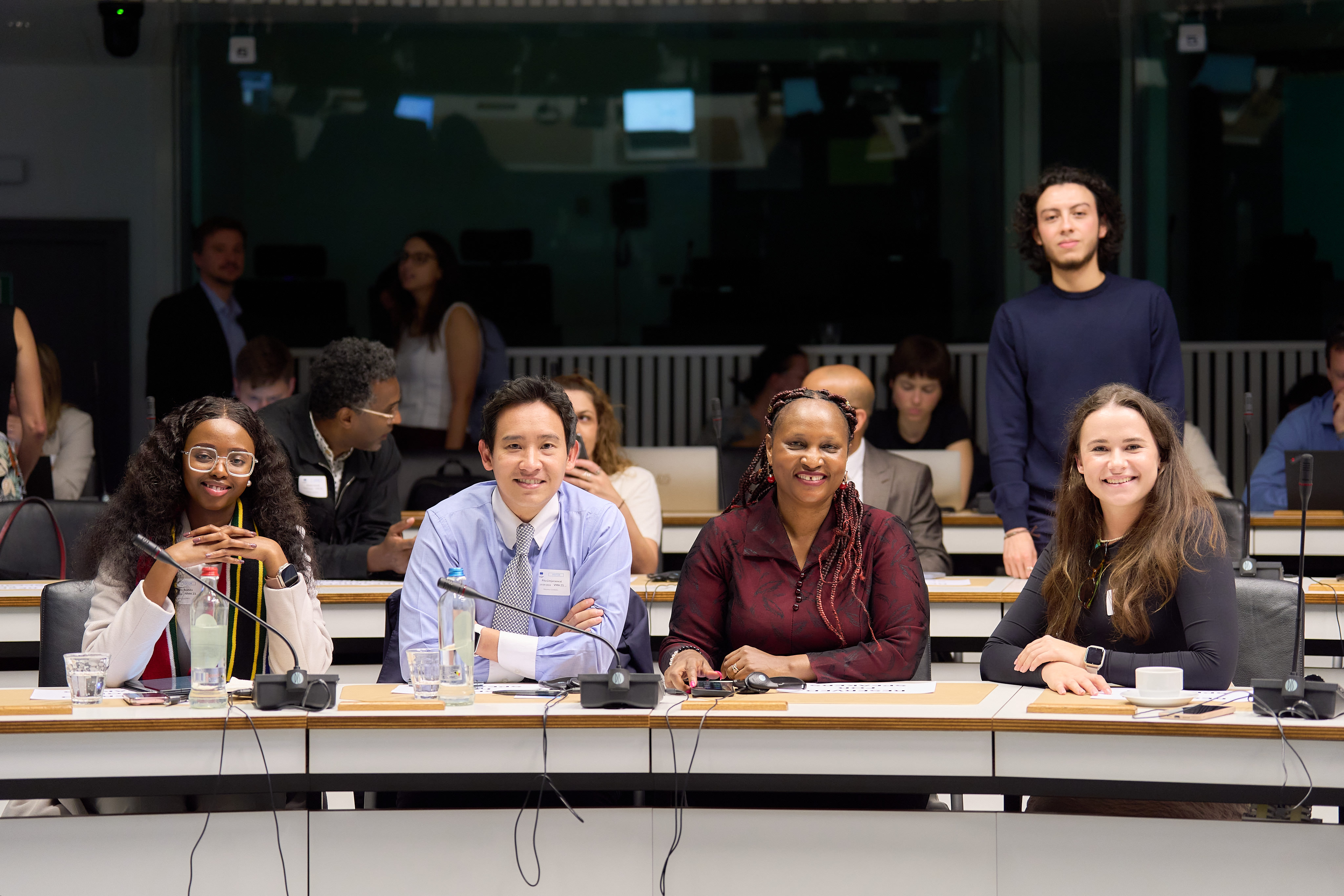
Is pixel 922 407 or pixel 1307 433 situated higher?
pixel 922 407

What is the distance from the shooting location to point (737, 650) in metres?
2.61

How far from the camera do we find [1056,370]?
139 inches

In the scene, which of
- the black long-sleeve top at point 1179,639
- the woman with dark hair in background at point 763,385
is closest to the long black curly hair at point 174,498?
the black long-sleeve top at point 1179,639

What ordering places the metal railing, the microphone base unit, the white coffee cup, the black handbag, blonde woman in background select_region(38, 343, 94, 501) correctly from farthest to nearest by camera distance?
the metal railing → blonde woman in background select_region(38, 343, 94, 501) → the black handbag → the white coffee cup → the microphone base unit

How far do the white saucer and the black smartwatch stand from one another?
1.52m

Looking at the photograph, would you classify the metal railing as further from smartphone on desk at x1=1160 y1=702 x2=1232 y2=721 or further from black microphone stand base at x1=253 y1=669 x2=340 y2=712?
black microphone stand base at x1=253 y1=669 x2=340 y2=712

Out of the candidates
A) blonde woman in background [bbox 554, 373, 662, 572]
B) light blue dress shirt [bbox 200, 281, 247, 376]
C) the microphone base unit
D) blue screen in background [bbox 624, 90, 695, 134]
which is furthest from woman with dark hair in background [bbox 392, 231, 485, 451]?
the microphone base unit

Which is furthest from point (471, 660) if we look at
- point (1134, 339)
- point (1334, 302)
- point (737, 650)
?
point (1334, 302)

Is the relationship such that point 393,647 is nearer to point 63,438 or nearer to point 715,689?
point 715,689

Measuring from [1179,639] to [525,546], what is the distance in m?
1.22

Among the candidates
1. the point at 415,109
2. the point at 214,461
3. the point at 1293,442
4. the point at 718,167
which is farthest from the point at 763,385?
the point at 214,461

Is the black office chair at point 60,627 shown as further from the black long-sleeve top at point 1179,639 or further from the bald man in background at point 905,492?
the bald man in background at point 905,492

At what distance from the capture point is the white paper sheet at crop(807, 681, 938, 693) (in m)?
2.44

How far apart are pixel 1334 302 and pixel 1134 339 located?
19.0 ft
